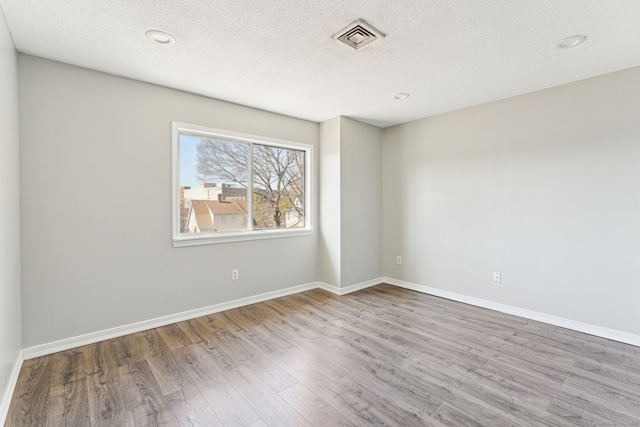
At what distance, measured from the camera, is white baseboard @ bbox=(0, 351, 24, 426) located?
5.42ft

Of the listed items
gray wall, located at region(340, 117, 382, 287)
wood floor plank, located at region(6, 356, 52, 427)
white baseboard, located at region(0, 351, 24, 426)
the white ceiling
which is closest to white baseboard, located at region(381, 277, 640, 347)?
gray wall, located at region(340, 117, 382, 287)

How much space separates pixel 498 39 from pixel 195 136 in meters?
2.98

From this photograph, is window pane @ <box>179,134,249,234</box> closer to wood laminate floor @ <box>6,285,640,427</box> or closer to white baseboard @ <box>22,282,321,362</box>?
white baseboard @ <box>22,282,321,362</box>

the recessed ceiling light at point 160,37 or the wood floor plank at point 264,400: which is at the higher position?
the recessed ceiling light at point 160,37

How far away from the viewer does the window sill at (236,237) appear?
3071mm

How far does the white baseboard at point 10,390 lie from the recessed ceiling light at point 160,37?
2486 millimetres

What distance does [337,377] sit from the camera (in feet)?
6.83

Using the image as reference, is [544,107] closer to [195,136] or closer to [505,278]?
[505,278]

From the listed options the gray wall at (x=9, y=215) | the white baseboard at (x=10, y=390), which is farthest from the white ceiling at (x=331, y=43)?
the white baseboard at (x=10, y=390)

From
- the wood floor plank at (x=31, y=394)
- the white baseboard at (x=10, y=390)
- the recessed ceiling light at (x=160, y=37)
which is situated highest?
the recessed ceiling light at (x=160, y=37)

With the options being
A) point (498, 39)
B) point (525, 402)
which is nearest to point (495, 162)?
point (498, 39)

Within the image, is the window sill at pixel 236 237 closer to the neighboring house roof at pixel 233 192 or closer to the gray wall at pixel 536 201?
the neighboring house roof at pixel 233 192

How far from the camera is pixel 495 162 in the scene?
3.43 m

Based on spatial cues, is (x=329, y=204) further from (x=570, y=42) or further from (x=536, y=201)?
(x=570, y=42)
